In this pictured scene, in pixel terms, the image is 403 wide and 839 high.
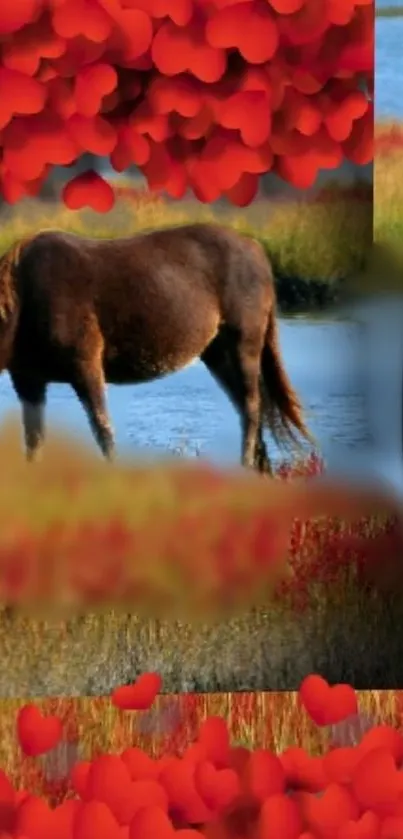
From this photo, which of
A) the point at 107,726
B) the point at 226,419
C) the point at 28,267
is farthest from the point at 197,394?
the point at 107,726

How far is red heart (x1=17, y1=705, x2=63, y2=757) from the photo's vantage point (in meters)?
1.27

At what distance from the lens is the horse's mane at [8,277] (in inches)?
50.9

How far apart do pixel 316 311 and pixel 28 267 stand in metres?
0.35

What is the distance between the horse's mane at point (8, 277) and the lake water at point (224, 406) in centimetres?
8

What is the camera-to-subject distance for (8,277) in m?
1.30

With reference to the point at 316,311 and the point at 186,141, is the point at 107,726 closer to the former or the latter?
the point at 316,311

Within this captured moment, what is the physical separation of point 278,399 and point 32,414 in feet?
0.96

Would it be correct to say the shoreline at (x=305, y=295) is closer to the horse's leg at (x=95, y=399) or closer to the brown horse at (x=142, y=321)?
the brown horse at (x=142, y=321)

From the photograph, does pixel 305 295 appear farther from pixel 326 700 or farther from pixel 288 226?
pixel 326 700

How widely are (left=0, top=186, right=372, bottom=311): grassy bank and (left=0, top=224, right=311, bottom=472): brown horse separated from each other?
0.05 feet

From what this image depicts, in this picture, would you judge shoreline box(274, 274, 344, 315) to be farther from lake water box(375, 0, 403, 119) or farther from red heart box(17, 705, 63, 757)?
red heart box(17, 705, 63, 757)

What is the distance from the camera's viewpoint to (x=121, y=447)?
1.30m

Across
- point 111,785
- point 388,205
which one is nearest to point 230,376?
point 388,205

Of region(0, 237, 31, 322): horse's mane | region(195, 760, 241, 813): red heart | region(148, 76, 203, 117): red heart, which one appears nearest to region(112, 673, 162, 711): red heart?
region(195, 760, 241, 813): red heart
